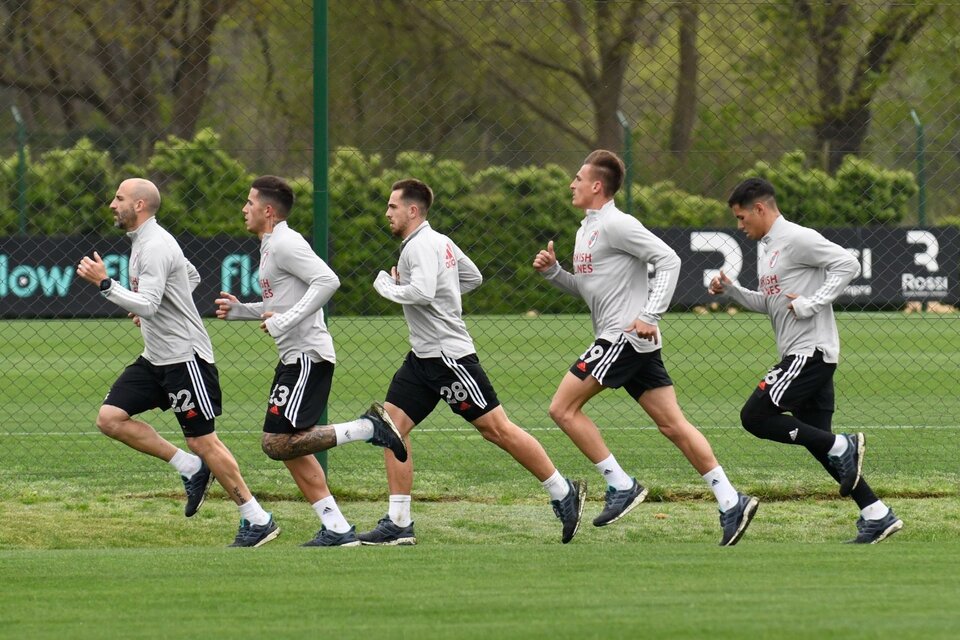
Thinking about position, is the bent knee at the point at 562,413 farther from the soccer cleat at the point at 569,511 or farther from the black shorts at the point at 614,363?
the soccer cleat at the point at 569,511

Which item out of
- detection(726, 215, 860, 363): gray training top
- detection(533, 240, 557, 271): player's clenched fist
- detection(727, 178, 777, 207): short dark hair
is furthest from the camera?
detection(533, 240, 557, 271): player's clenched fist

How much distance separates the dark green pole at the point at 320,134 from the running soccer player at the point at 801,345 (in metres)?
2.60

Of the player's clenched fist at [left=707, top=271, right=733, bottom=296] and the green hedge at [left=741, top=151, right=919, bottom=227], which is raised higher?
the player's clenched fist at [left=707, top=271, right=733, bottom=296]

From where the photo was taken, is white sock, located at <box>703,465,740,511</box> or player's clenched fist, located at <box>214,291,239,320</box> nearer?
white sock, located at <box>703,465,740,511</box>

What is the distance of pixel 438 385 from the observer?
7633mm

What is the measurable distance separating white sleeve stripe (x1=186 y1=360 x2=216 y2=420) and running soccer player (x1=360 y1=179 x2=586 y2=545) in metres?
0.93

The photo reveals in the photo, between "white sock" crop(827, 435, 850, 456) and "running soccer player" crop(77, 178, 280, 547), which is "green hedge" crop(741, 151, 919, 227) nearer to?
"white sock" crop(827, 435, 850, 456)

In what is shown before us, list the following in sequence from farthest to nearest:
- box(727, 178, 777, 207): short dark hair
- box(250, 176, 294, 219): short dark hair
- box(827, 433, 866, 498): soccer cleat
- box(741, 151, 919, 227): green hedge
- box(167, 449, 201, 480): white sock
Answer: box(741, 151, 919, 227): green hedge
box(167, 449, 201, 480): white sock
box(250, 176, 294, 219): short dark hair
box(727, 178, 777, 207): short dark hair
box(827, 433, 866, 498): soccer cleat

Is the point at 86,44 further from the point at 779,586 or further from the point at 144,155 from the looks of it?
the point at 779,586

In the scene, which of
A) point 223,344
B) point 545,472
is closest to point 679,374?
point 223,344

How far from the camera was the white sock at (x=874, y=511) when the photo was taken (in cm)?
748

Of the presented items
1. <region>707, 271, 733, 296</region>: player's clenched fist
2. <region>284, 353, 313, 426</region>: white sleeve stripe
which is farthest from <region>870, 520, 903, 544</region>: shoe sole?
<region>284, 353, 313, 426</region>: white sleeve stripe

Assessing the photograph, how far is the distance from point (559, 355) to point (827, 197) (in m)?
3.94

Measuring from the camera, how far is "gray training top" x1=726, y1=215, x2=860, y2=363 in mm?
7285
